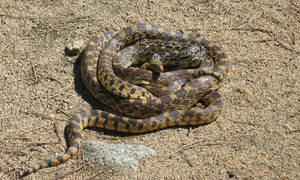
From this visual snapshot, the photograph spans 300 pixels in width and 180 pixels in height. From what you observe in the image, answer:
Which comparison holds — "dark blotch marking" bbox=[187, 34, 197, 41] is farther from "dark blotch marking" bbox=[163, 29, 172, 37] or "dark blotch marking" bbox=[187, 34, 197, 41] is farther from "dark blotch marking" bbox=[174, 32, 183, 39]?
"dark blotch marking" bbox=[163, 29, 172, 37]

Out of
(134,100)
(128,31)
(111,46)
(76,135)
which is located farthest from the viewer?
(128,31)

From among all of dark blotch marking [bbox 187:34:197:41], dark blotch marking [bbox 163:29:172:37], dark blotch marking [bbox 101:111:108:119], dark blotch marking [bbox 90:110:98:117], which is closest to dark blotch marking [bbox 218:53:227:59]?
dark blotch marking [bbox 187:34:197:41]

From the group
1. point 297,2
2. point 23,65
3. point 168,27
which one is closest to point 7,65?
point 23,65

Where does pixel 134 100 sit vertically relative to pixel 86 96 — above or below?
above

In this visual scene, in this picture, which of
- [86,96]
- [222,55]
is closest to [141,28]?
[222,55]

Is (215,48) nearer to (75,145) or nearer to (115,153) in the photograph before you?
(115,153)

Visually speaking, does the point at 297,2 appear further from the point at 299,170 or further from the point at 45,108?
the point at 45,108
